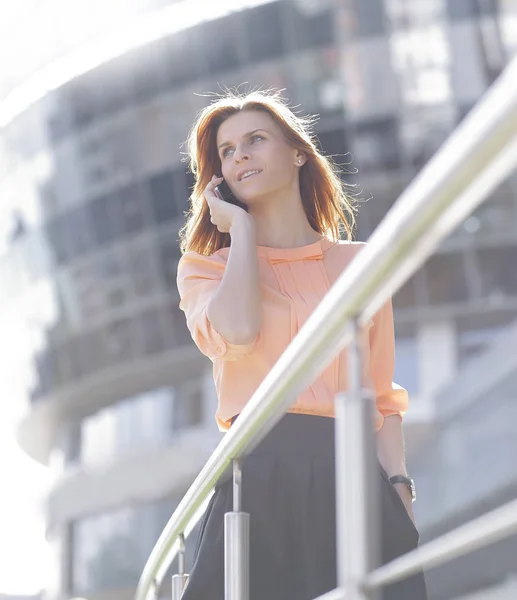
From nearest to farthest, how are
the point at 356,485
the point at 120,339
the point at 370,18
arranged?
1. the point at 356,485
2. the point at 370,18
3. the point at 120,339

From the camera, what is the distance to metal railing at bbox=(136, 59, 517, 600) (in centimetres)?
161

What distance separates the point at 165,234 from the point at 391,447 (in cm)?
2907

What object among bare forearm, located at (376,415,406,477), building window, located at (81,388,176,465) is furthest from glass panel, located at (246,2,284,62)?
bare forearm, located at (376,415,406,477)

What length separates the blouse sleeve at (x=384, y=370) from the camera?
3.59 metres

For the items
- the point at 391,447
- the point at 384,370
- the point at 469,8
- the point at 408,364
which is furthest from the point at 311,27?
the point at 391,447

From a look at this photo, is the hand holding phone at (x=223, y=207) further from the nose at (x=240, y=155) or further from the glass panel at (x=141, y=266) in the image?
the glass panel at (x=141, y=266)

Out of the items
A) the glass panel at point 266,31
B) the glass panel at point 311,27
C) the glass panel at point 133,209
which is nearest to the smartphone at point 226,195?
the glass panel at point 311,27

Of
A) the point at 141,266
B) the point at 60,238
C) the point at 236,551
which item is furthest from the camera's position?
the point at 60,238

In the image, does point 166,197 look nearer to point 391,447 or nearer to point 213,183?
→ point 213,183

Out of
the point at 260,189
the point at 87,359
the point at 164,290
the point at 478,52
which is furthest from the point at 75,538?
the point at 260,189

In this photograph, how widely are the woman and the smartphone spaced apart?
3 centimetres

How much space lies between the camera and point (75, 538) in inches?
1478

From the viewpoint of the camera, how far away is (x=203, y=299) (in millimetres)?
3537

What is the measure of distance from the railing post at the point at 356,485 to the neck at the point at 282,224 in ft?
5.47
